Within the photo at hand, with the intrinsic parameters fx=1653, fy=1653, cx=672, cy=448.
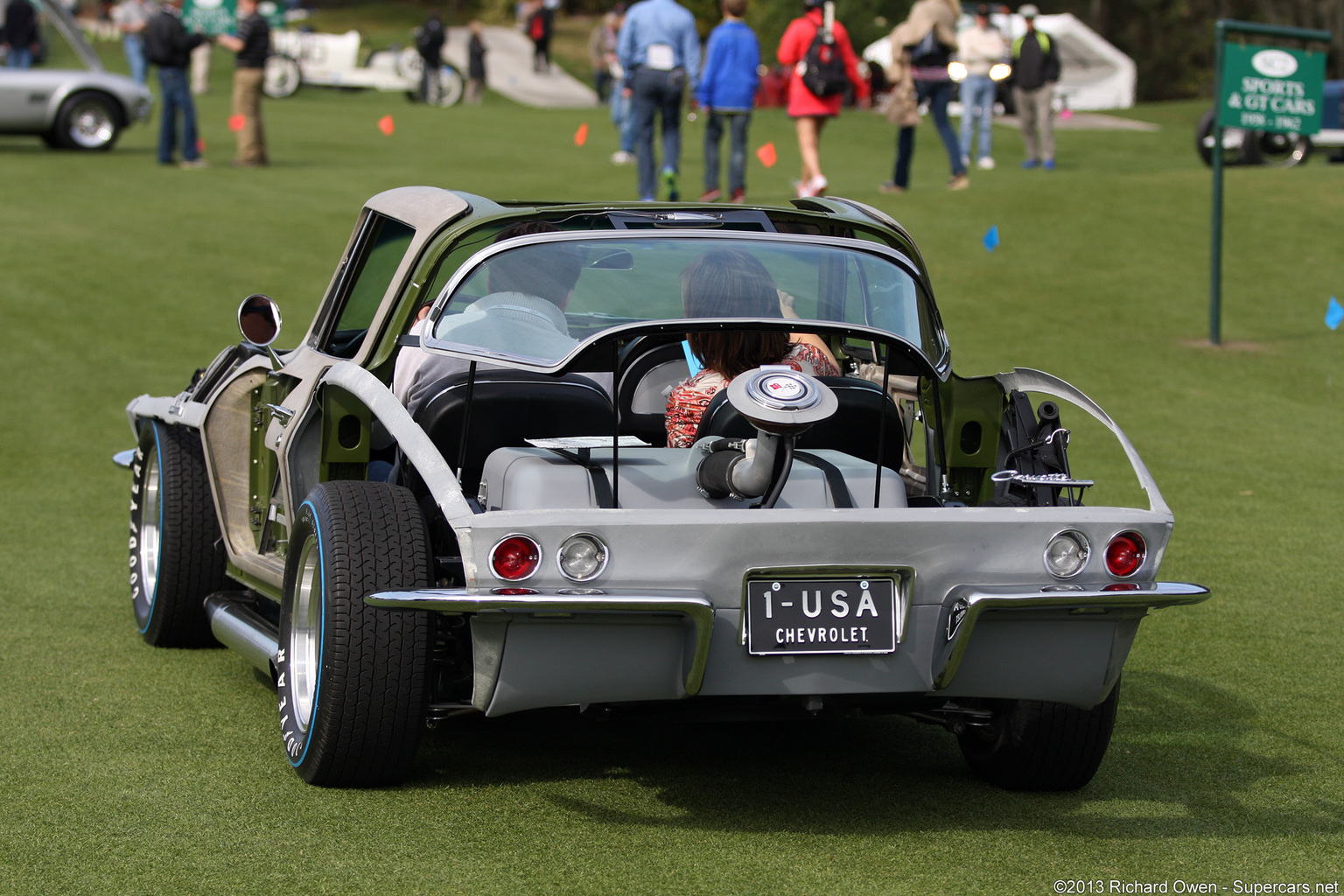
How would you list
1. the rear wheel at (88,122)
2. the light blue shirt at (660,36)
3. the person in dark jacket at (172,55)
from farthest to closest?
the rear wheel at (88,122) < the person in dark jacket at (172,55) < the light blue shirt at (660,36)

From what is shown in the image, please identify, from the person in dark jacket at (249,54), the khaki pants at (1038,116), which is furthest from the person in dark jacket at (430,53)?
the khaki pants at (1038,116)

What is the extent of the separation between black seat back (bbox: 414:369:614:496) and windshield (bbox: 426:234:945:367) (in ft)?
0.83

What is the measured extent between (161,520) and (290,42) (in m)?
34.5

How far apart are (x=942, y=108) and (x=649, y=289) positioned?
14.7 meters

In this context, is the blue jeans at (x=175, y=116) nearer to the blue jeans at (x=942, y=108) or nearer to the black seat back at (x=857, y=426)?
the blue jeans at (x=942, y=108)

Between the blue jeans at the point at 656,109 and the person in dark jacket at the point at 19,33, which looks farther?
the person in dark jacket at the point at 19,33

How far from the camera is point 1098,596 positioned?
400 cm

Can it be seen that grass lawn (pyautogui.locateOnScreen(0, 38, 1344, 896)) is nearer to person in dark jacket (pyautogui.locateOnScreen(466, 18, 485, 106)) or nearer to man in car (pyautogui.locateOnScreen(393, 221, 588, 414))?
man in car (pyautogui.locateOnScreen(393, 221, 588, 414))

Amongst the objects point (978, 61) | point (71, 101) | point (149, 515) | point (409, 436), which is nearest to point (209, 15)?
point (71, 101)

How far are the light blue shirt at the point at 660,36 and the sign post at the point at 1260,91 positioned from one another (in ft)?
16.2

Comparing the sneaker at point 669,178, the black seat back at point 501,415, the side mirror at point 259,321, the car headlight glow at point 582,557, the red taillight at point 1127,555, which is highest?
the side mirror at point 259,321

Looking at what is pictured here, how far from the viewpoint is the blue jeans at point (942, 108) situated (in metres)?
18.2

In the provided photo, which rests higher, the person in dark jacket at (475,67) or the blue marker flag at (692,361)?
the blue marker flag at (692,361)

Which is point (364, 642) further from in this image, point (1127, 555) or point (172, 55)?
point (172, 55)
